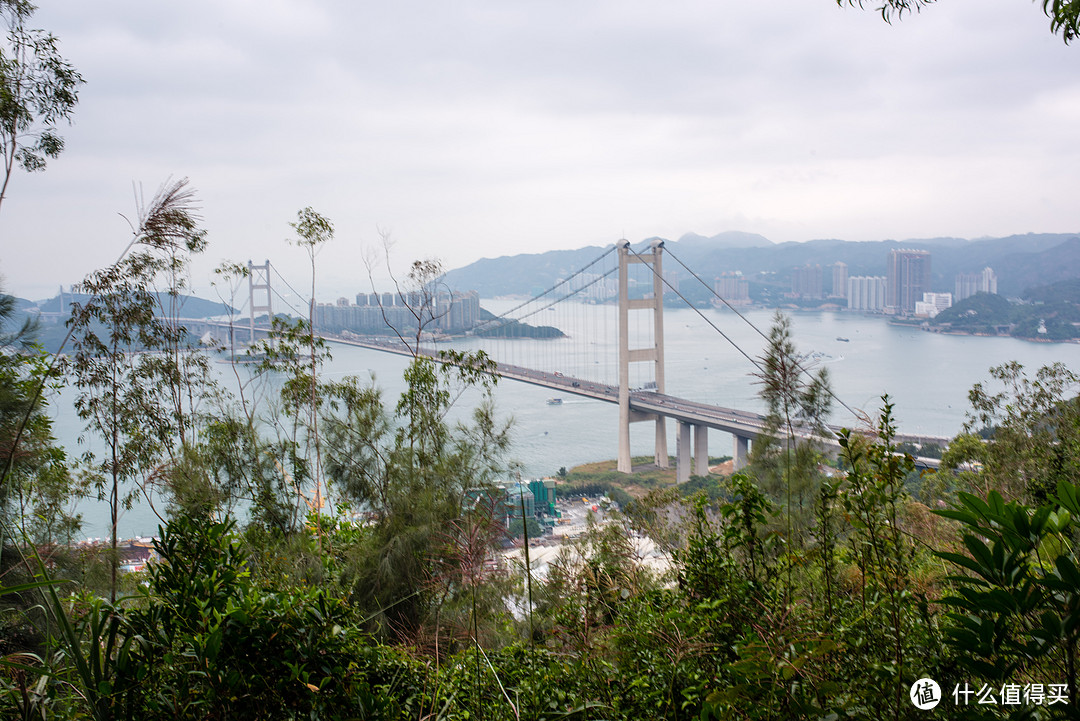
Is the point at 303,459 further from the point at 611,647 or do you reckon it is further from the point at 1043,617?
the point at 1043,617

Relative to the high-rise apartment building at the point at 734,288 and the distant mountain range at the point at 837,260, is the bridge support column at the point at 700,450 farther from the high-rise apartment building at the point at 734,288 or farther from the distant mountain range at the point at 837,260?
the high-rise apartment building at the point at 734,288

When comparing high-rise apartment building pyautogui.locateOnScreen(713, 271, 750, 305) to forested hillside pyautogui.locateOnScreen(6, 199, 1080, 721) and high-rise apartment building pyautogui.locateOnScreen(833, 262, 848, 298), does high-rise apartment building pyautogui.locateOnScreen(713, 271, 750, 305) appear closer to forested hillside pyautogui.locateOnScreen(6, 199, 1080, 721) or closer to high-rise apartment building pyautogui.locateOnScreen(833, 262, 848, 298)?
high-rise apartment building pyautogui.locateOnScreen(833, 262, 848, 298)

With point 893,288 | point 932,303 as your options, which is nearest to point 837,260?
point 893,288

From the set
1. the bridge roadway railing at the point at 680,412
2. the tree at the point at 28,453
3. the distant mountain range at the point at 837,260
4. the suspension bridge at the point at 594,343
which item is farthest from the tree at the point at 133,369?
the distant mountain range at the point at 837,260

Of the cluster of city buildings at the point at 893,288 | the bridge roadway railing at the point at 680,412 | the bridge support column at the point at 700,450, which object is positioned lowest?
the bridge support column at the point at 700,450

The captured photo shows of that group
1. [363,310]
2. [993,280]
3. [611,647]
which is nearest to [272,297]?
[363,310]

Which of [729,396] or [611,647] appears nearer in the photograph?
[611,647]

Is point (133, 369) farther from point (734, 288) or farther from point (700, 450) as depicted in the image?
point (734, 288)
